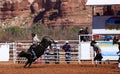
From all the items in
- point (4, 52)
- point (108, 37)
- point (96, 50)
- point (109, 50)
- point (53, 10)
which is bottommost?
point (53, 10)

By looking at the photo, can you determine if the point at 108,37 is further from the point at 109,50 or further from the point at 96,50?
the point at 96,50

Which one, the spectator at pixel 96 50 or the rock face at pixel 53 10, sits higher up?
the spectator at pixel 96 50

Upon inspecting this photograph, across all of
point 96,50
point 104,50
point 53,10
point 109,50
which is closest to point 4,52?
point 104,50

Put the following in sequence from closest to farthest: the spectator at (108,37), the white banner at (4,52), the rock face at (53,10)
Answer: the spectator at (108,37) → the white banner at (4,52) → the rock face at (53,10)

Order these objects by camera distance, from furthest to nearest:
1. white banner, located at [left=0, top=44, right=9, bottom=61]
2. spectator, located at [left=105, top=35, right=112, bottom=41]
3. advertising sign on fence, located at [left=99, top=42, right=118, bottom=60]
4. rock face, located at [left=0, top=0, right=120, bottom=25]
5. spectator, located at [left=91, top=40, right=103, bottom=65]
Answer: rock face, located at [left=0, top=0, right=120, bottom=25] → white banner, located at [left=0, top=44, right=9, bottom=61] → spectator, located at [left=105, top=35, right=112, bottom=41] → advertising sign on fence, located at [left=99, top=42, right=118, bottom=60] → spectator, located at [left=91, top=40, right=103, bottom=65]

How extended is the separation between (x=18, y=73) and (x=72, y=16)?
170 ft

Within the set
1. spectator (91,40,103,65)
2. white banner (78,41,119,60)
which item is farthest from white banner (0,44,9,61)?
spectator (91,40,103,65)

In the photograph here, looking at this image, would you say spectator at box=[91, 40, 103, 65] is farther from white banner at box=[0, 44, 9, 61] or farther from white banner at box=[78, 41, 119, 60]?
white banner at box=[0, 44, 9, 61]

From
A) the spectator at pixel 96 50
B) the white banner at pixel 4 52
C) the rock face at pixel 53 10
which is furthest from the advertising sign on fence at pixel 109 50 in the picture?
the rock face at pixel 53 10

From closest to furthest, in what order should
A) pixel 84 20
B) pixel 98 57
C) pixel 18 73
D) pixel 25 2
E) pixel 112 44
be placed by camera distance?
pixel 18 73
pixel 98 57
pixel 112 44
pixel 84 20
pixel 25 2

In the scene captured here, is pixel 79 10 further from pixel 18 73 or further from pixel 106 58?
pixel 18 73

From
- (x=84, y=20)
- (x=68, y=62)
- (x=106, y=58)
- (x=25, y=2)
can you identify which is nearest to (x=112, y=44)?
(x=106, y=58)

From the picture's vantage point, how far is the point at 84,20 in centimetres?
7344

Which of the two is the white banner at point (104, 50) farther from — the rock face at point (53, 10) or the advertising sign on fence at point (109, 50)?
the rock face at point (53, 10)
